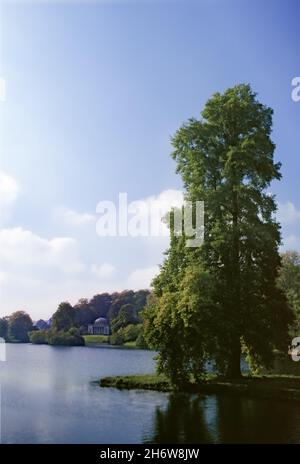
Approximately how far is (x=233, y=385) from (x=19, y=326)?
109 meters

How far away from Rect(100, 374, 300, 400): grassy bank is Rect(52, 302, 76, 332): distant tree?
8454cm

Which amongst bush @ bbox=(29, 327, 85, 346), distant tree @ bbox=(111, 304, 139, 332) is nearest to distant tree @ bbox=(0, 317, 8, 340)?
bush @ bbox=(29, 327, 85, 346)

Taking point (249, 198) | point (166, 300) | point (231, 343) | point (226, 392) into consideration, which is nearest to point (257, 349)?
point (231, 343)

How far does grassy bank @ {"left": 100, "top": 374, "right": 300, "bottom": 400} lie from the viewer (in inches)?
933

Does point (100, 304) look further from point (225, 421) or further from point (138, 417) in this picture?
point (225, 421)

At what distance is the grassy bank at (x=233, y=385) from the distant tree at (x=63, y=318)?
8454cm

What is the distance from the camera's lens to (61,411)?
20406mm

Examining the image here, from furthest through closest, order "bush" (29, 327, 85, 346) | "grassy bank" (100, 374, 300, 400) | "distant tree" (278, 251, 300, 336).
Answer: "bush" (29, 327, 85, 346)
"distant tree" (278, 251, 300, 336)
"grassy bank" (100, 374, 300, 400)

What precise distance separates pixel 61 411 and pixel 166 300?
27.3 feet

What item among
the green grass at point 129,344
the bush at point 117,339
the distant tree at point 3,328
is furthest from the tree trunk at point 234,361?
the distant tree at point 3,328

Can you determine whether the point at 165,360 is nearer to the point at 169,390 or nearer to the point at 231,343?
the point at 169,390

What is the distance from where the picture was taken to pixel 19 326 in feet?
416

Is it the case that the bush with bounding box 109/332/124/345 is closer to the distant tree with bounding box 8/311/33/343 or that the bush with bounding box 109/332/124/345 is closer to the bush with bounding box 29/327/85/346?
the bush with bounding box 29/327/85/346

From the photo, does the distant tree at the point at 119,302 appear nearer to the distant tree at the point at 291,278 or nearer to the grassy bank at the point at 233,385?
the distant tree at the point at 291,278
